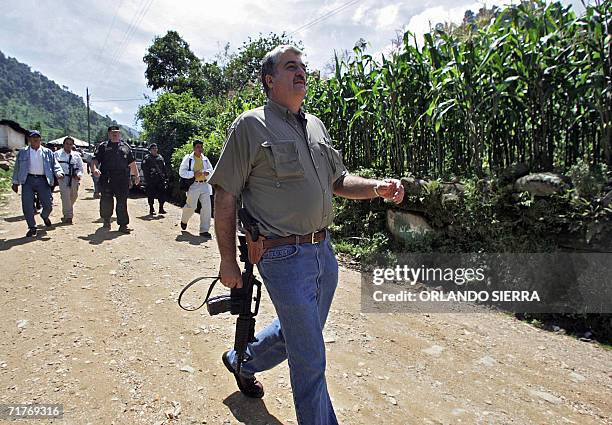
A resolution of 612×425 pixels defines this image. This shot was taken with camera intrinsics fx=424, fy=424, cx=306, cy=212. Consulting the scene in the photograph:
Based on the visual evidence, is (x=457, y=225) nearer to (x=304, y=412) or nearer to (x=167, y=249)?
(x=304, y=412)

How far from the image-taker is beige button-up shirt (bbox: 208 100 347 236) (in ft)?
6.66

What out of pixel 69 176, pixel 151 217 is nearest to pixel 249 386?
pixel 69 176

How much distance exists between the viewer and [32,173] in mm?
7078

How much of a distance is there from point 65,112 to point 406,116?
6057 inches

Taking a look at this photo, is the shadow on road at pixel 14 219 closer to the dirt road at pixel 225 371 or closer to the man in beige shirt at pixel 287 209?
the dirt road at pixel 225 371

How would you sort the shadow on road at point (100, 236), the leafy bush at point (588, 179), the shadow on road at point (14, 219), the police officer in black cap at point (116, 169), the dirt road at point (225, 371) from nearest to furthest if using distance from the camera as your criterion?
the dirt road at point (225, 371), the leafy bush at point (588, 179), the shadow on road at point (100, 236), the police officer in black cap at point (116, 169), the shadow on road at point (14, 219)

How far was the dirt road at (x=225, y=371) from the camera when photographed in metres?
2.61

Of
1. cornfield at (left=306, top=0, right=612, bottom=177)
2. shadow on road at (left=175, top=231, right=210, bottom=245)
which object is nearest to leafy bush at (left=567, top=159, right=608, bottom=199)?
cornfield at (left=306, top=0, right=612, bottom=177)

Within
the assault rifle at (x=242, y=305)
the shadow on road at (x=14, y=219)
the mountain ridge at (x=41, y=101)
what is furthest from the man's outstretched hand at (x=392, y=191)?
the mountain ridge at (x=41, y=101)

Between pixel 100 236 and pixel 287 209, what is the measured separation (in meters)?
6.14

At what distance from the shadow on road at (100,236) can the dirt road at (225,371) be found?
68.1 inches

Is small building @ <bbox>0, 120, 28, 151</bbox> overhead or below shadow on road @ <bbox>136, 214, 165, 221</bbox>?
overhead

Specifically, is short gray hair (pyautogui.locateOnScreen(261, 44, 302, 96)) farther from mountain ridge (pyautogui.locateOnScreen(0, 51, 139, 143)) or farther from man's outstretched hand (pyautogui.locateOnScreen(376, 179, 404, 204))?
mountain ridge (pyautogui.locateOnScreen(0, 51, 139, 143))

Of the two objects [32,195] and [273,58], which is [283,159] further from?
[32,195]
